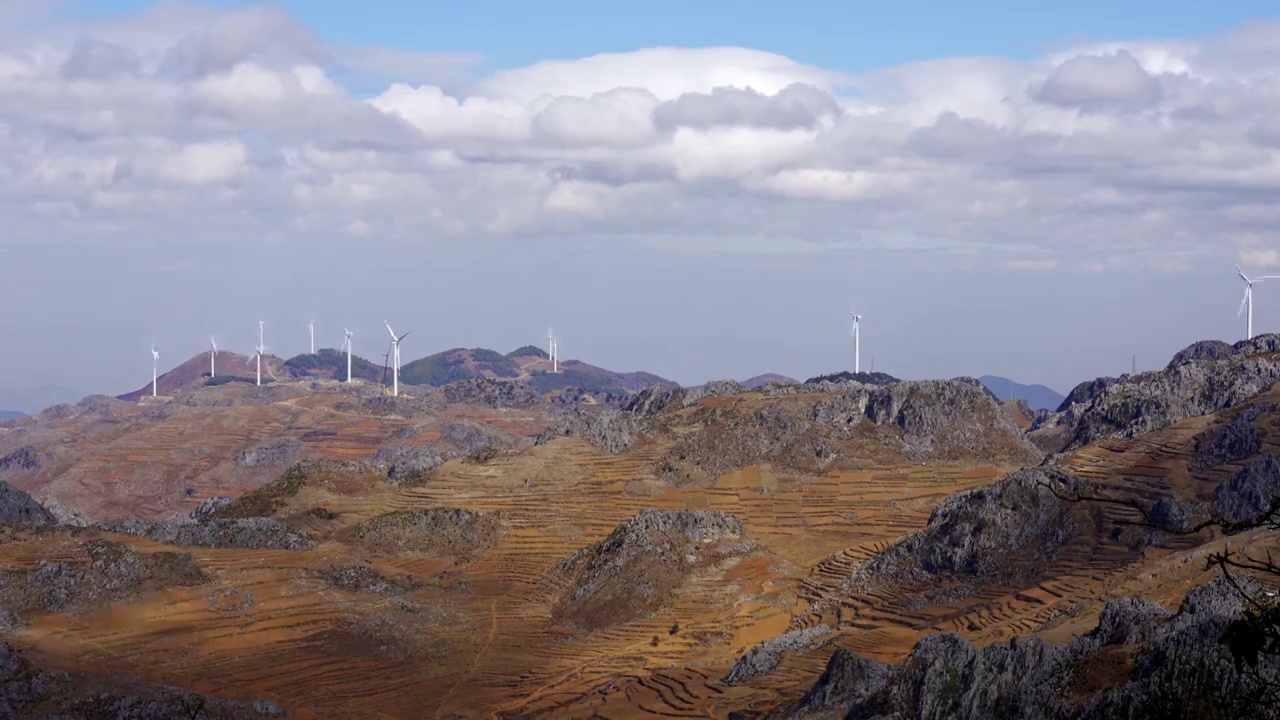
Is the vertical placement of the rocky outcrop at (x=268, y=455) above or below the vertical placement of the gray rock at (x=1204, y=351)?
below

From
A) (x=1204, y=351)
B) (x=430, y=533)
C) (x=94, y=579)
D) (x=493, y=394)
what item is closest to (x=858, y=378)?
(x=1204, y=351)

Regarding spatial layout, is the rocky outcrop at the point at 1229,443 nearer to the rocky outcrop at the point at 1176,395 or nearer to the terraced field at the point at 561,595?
the terraced field at the point at 561,595

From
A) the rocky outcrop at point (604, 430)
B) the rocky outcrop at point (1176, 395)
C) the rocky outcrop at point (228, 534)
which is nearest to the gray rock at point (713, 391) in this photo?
the rocky outcrop at point (604, 430)

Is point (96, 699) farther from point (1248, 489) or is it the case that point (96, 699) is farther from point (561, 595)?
point (1248, 489)

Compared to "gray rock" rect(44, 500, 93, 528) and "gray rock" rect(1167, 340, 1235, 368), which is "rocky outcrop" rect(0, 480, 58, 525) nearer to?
"gray rock" rect(44, 500, 93, 528)

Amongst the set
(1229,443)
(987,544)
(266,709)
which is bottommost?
(266,709)

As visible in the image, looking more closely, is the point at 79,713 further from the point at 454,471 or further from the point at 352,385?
the point at 352,385
